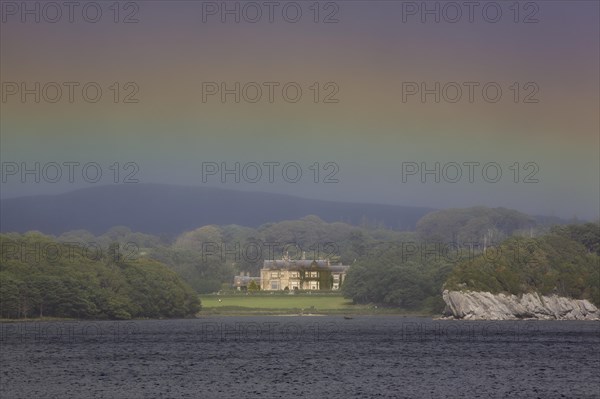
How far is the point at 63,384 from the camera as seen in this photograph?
78250 millimetres

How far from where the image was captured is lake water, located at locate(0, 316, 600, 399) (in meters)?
74.1

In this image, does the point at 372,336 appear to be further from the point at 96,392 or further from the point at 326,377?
the point at 96,392

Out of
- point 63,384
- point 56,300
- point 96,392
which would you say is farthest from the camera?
point 56,300

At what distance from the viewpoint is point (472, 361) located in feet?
335

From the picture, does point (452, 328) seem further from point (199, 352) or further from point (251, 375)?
point (251, 375)

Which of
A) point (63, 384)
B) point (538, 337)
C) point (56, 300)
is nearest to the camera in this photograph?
point (63, 384)

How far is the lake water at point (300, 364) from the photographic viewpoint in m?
74.1

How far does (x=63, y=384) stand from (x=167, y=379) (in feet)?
26.5

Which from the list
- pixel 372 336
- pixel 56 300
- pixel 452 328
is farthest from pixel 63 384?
pixel 56 300

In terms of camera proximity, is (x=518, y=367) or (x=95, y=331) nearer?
(x=518, y=367)

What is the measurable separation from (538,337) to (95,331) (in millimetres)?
68378

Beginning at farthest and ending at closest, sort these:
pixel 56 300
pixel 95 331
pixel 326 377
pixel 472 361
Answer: pixel 56 300 → pixel 95 331 → pixel 472 361 → pixel 326 377

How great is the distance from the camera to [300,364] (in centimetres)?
9794

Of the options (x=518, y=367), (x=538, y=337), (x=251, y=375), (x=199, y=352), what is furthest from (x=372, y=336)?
(x=251, y=375)
